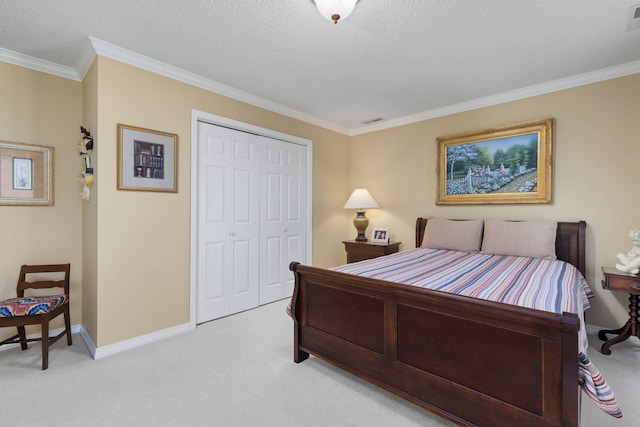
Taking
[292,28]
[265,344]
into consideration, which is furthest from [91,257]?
[292,28]

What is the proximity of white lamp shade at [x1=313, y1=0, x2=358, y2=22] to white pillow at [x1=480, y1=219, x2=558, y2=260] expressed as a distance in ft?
8.52

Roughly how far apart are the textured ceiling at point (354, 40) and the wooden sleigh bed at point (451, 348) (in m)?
1.83

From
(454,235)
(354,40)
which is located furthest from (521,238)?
(354,40)

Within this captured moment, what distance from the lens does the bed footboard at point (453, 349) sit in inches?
48.6

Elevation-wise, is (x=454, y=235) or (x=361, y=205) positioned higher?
(x=361, y=205)

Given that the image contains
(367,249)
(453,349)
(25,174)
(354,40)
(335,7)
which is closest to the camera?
(453,349)

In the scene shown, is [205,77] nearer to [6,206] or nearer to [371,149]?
[6,206]

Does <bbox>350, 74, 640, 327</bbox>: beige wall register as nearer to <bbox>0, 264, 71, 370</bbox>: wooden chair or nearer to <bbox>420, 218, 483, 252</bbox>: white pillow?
<bbox>420, 218, 483, 252</bbox>: white pillow

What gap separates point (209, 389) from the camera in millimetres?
1934

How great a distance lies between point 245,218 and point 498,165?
3.01m

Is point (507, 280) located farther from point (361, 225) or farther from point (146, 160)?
point (146, 160)

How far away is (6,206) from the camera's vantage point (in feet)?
8.13

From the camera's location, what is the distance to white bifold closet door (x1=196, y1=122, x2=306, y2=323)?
3076 mm

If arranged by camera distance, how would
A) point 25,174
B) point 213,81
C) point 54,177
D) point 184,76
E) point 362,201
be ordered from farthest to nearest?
point 362,201, point 213,81, point 184,76, point 54,177, point 25,174
